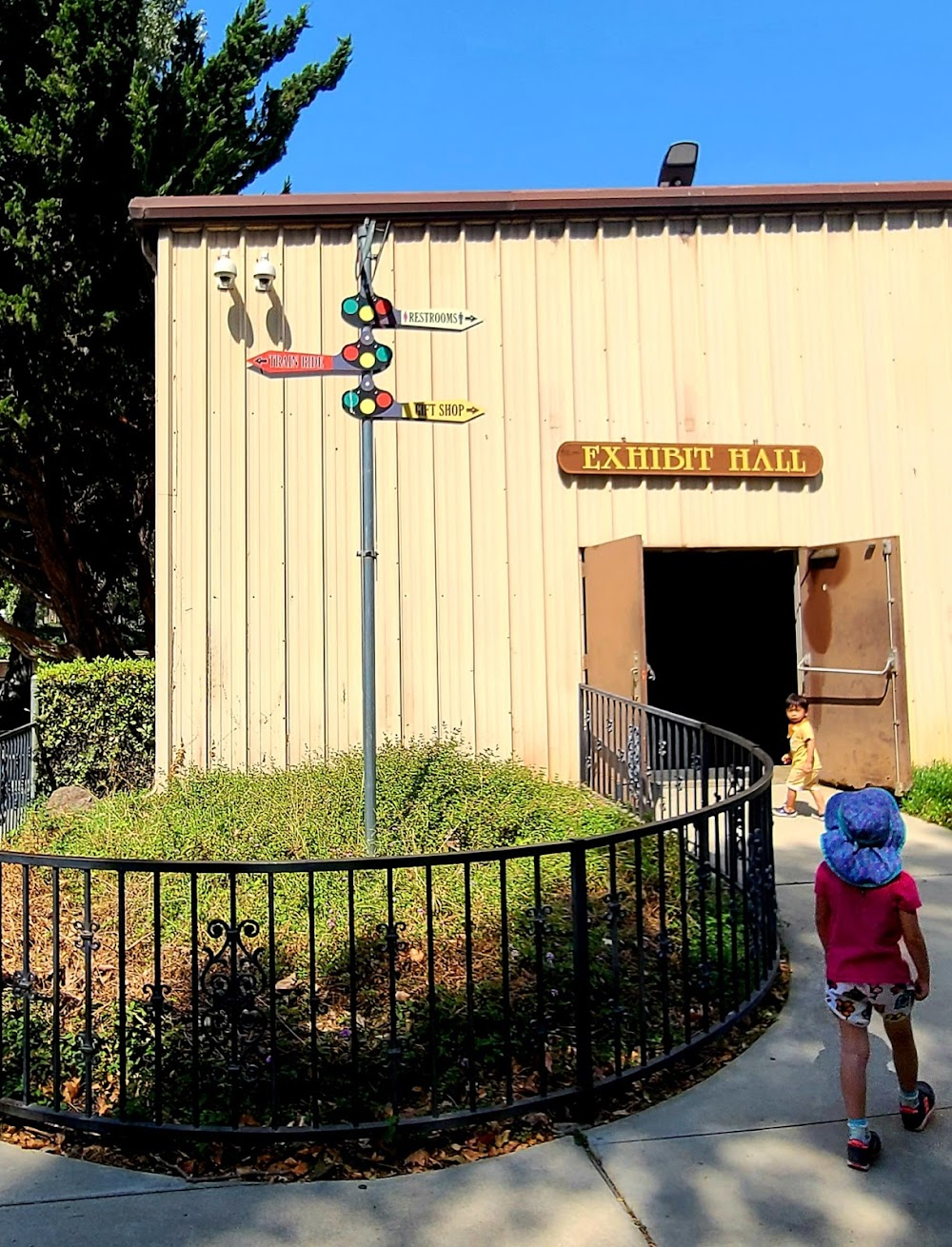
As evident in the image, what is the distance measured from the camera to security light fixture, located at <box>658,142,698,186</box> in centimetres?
996

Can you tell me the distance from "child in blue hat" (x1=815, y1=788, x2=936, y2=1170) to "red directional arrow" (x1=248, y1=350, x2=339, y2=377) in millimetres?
3692

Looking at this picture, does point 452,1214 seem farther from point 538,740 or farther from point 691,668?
point 691,668

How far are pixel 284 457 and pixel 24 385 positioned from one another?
6089mm

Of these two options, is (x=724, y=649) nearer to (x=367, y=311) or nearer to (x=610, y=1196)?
(x=367, y=311)

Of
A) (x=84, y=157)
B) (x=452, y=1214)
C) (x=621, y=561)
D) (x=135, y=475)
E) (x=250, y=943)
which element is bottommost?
(x=452, y=1214)

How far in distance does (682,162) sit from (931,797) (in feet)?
22.8

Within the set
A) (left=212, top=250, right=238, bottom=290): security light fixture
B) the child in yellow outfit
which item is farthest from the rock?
the child in yellow outfit

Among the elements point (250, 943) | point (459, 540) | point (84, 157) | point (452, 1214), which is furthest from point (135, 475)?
point (452, 1214)

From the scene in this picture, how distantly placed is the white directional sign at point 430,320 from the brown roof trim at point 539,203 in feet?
12.2

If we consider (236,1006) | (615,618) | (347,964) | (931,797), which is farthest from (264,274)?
(931,797)

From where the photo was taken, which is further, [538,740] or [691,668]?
[691,668]

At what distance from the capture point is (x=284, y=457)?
8.41 m

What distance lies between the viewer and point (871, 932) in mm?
2959

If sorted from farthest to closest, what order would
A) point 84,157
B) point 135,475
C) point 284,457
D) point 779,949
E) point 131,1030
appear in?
point 135,475 < point 84,157 < point 284,457 < point 779,949 < point 131,1030
